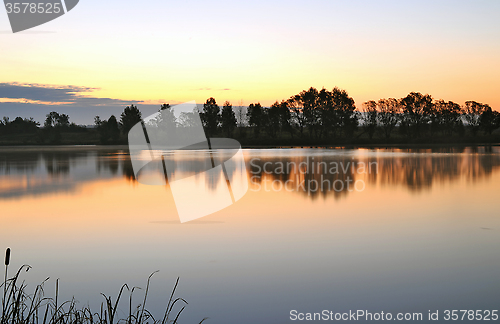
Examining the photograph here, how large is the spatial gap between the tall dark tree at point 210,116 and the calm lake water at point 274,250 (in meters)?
77.0

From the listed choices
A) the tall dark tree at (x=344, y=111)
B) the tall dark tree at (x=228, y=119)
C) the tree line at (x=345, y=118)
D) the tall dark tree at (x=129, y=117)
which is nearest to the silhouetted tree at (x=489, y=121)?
the tree line at (x=345, y=118)

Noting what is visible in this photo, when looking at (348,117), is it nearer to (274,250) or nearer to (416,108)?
(416,108)

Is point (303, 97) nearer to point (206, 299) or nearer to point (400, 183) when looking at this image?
point (400, 183)

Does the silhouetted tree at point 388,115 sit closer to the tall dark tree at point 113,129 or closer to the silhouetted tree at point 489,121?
the silhouetted tree at point 489,121

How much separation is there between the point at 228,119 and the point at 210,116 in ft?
12.8

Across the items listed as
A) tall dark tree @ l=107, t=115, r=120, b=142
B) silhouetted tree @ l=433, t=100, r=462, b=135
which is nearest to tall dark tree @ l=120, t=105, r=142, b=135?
tall dark tree @ l=107, t=115, r=120, b=142

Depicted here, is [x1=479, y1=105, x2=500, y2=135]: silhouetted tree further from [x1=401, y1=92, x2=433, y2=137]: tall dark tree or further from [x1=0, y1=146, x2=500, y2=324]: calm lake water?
[x1=0, y1=146, x2=500, y2=324]: calm lake water

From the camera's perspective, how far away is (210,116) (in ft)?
292

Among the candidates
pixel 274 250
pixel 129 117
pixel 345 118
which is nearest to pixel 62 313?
pixel 274 250

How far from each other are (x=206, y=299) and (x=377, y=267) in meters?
2.36

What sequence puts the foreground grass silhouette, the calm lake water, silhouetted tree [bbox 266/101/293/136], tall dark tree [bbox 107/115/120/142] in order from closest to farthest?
the foreground grass silhouette
the calm lake water
silhouetted tree [bbox 266/101/293/136]
tall dark tree [bbox 107/115/120/142]

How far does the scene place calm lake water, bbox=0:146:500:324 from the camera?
4586 millimetres

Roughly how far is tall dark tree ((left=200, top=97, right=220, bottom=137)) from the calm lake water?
77.0 metres

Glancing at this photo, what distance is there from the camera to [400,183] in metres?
14.6
